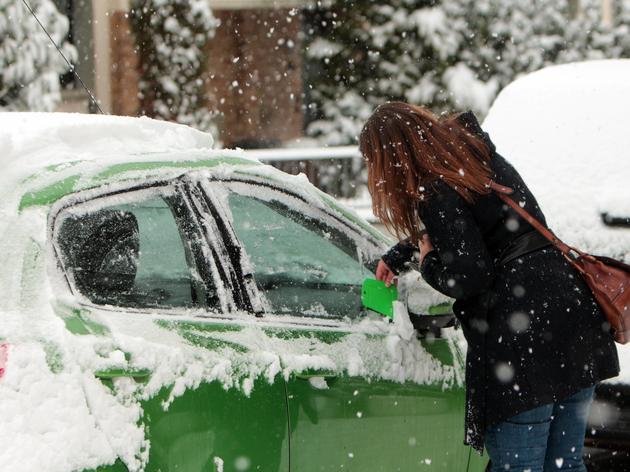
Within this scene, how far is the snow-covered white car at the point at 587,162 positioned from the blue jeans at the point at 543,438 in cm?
136

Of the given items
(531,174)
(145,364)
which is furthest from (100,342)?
→ (531,174)

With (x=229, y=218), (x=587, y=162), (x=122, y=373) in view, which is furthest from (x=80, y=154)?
(x=587, y=162)

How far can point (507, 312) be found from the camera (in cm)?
293

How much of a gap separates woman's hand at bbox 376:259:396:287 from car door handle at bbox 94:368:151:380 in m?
0.90

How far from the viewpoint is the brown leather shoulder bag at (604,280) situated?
2988 mm

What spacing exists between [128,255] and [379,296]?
2.43ft

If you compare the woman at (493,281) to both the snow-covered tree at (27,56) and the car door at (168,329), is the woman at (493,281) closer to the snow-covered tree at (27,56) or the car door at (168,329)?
the car door at (168,329)

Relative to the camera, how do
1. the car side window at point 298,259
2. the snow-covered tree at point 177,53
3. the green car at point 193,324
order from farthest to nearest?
1. the snow-covered tree at point 177,53
2. the car side window at point 298,259
3. the green car at point 193,324

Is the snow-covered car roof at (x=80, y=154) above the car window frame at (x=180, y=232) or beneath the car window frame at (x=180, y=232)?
above

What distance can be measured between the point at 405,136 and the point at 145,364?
0.93 meters

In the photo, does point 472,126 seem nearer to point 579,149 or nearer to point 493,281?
point 493,281

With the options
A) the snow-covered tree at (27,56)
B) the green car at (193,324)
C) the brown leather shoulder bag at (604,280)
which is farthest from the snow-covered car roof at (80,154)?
the snow-covered tree at (27,56)

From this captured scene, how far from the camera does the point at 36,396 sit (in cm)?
247

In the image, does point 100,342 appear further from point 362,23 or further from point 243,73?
point 243,73
